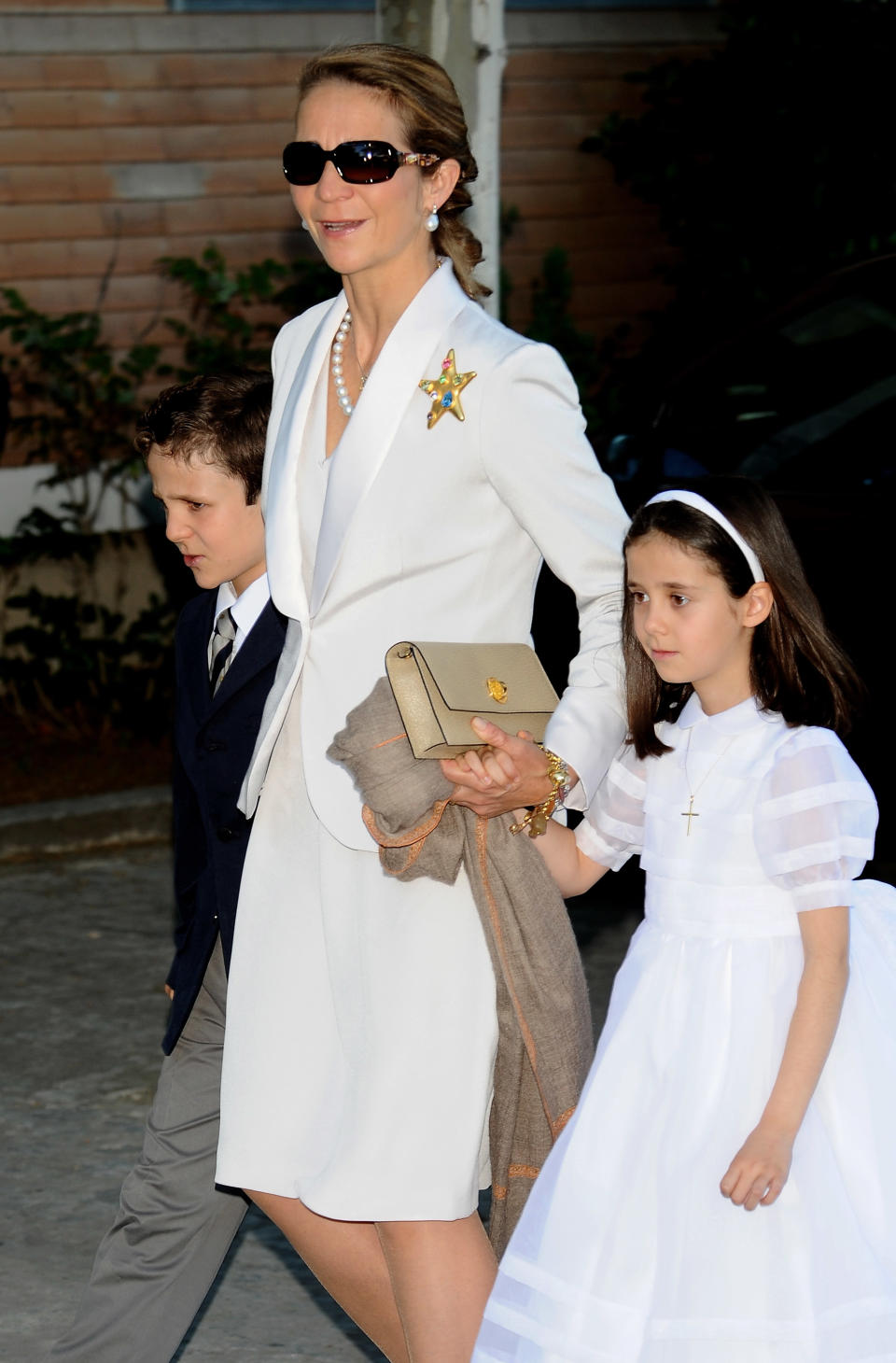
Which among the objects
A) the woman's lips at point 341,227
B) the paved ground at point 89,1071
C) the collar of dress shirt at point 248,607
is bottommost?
the paved ground at point 89,1071

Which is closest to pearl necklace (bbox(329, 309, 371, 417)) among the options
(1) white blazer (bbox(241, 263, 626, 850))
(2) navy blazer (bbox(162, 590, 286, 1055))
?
(1) white blazer (bbox(241, 263, 626, 850))

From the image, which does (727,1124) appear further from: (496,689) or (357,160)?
(357,160)

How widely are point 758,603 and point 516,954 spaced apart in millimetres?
574

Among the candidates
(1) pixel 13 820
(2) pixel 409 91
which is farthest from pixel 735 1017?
(1) pixel 13 820

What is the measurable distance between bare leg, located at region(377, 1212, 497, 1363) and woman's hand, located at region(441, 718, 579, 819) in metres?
0.60

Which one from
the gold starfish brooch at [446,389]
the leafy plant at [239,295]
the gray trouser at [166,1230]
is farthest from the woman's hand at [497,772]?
the leafy plant at [239,295]

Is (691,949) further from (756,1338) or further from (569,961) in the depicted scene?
(756,1338)

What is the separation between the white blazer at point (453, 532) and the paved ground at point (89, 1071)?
5.23 feet

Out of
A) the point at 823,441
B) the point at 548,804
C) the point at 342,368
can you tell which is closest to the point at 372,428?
the point at 342,368

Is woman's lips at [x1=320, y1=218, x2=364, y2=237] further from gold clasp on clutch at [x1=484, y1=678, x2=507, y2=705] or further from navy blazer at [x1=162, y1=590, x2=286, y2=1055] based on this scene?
gold clasp on clutch at [x1=484, y1=678, x2=507, y2=705]

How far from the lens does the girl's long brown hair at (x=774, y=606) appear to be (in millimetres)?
2805

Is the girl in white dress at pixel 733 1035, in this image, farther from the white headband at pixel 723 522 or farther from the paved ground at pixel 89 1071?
the paved ground at pixel 89 1071

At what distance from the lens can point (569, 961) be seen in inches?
112

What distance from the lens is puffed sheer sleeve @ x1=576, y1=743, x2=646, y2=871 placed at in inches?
117
